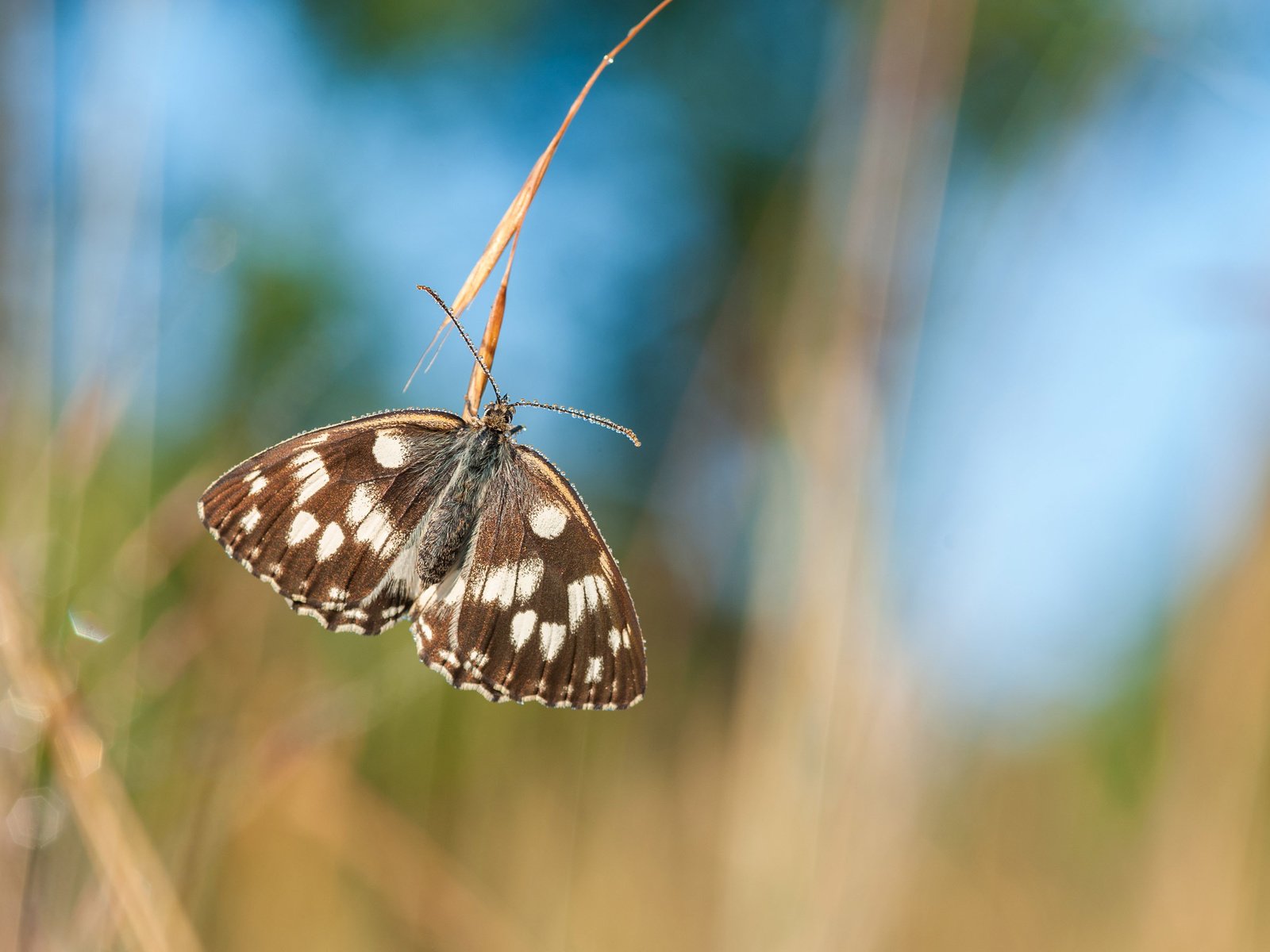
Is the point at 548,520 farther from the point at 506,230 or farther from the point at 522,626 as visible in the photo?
the point at 506,230

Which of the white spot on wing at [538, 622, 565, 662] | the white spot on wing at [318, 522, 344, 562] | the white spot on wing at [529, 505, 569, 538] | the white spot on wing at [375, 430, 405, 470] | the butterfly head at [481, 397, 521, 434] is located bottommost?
the white spot on wing at [538, 622, 565, 662]

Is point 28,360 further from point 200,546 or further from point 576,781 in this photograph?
point 576,781

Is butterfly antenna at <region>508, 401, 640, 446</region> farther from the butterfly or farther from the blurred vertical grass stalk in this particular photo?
the blurred vertical grass stalk

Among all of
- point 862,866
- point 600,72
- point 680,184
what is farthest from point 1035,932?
point 680,184

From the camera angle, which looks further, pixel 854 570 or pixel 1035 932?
pixel 1035 932

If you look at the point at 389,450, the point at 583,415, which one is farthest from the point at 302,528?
the point at 583,415

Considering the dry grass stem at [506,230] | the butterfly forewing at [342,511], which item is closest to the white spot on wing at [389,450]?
the butterfly forewing at [342,511]

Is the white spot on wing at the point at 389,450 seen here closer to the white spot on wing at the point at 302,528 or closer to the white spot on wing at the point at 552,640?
the white spot on wing at the point at 302,528

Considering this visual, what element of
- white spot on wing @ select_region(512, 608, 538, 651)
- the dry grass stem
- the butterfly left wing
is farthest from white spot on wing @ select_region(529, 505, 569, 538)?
the dry grass stem
